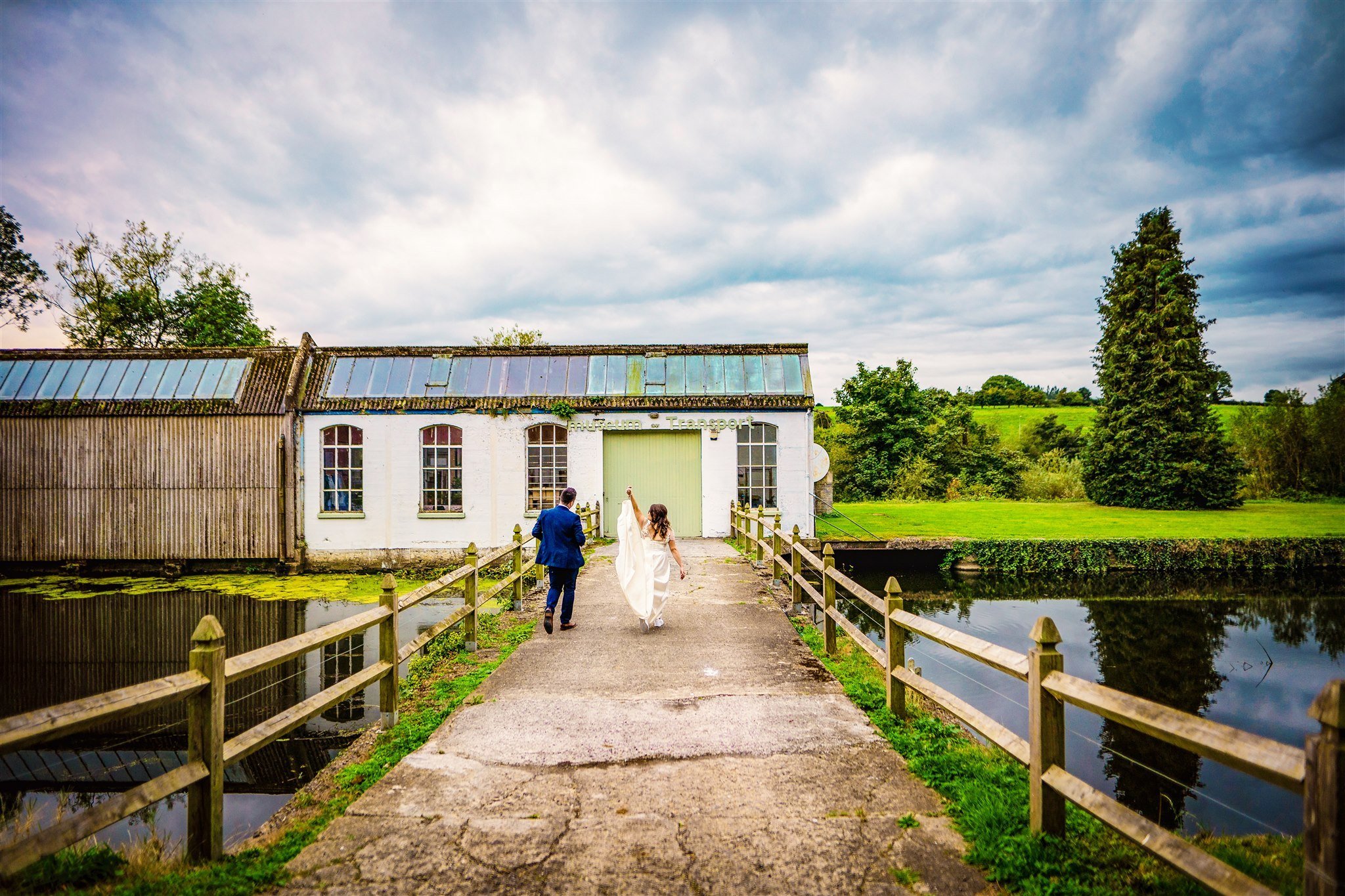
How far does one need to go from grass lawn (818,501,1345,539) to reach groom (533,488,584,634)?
11085mm

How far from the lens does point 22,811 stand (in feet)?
17.7

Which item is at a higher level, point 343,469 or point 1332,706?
point 343,469

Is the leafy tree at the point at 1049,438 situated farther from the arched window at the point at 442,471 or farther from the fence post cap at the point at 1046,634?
the fence post cap at the point at 1046,634

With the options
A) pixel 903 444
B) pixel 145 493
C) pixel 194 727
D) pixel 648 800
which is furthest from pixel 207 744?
pixel 903 444

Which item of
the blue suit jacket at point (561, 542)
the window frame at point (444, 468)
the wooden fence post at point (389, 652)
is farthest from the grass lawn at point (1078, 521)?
the wooden fence post at point (389, 652)

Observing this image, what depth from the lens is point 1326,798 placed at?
2.06m

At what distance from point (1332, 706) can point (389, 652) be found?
5.61 metres

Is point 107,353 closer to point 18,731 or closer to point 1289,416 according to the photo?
point 18,731

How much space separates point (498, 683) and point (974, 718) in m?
4.00

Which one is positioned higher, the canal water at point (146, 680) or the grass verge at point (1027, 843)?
the grass verge at point (1027, 843)

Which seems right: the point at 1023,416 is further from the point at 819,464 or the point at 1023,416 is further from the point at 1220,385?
the point at 819,464

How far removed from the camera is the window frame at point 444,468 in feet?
54.5

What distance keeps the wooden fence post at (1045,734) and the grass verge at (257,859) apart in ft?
12.0

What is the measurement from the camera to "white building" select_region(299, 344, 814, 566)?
16.5m
